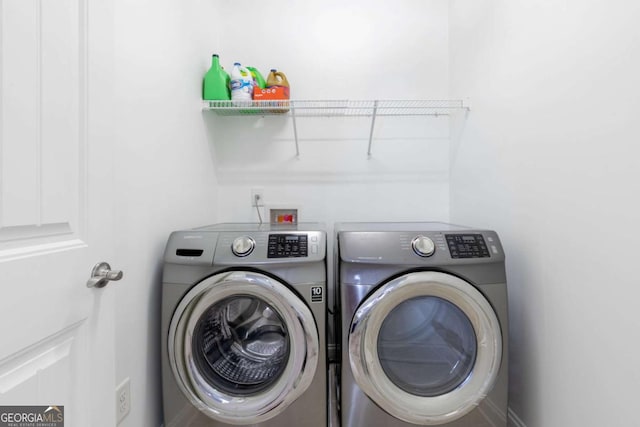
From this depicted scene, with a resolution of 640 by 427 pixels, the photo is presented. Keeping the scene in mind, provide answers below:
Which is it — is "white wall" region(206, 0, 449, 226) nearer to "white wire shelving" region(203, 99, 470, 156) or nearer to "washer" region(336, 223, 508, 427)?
"white wire shelving" region(203, 99, 470, 156)

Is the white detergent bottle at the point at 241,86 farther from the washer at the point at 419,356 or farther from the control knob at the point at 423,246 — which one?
the control knob at the point at 423,246

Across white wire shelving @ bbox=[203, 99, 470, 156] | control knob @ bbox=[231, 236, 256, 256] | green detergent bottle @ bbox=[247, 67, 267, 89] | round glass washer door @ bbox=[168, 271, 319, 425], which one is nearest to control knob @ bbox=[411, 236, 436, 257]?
round glass washer door @ bbox=[168, 271, 319, 425]

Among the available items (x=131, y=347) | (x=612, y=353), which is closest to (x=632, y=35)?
(x=612, y=353)

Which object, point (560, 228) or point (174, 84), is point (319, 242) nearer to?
point (560, 228)

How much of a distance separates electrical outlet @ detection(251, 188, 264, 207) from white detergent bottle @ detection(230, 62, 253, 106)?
54cm

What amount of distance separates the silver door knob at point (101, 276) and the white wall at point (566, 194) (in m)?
1.41

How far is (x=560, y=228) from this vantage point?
1.07m

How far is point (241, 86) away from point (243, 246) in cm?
104

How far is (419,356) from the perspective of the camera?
123 centimetres

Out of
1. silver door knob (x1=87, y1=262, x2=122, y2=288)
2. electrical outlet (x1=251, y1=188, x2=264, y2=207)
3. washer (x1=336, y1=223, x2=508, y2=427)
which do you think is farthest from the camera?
electrical outlet (x1=251, y1=188, x2=264, y2=207)

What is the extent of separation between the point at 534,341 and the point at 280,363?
41.4 inches

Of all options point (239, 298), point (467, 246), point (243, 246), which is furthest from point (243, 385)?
point (467, 246)

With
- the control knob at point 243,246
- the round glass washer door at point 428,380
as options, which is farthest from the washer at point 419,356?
the control knob at point 243,246

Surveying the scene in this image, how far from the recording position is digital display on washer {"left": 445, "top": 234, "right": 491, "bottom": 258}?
117 cm
